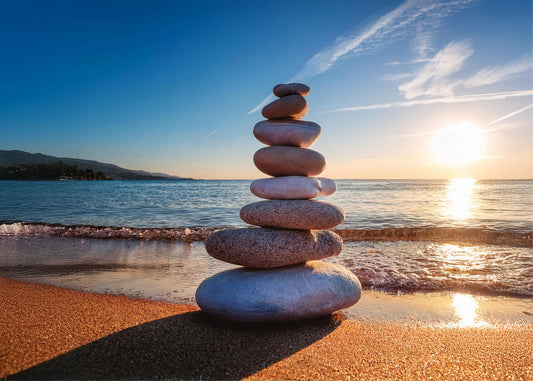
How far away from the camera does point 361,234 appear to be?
561 inches

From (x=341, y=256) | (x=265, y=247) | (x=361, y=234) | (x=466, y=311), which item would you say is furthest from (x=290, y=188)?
(x=361, y=234)

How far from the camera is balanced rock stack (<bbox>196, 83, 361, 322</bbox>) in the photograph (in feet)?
14.7

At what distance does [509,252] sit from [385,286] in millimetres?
5810

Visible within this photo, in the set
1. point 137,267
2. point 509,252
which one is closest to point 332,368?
point 137,267

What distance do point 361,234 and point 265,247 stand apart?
34.1ft

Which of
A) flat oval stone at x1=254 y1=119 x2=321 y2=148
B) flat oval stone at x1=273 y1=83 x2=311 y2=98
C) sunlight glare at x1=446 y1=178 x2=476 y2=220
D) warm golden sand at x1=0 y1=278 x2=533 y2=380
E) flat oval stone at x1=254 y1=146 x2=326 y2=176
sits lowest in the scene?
warm golden sand at x1=0 y1=278 x2=533 y2=380

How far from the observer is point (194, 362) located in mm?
3369

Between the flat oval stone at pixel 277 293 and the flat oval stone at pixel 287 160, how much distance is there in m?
1.55

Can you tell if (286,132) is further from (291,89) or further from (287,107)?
(291,89)

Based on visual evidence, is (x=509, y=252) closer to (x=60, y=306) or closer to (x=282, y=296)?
(x=282, y=296)

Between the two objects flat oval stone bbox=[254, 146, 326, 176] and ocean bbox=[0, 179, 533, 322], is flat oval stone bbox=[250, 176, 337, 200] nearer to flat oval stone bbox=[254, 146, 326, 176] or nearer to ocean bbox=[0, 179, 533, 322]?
flat oval stone bbox=[254, 146, 326, 176]

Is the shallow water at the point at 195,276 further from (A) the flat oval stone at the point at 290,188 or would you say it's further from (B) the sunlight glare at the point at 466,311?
(A) the flat oval stone at the point at 290,188

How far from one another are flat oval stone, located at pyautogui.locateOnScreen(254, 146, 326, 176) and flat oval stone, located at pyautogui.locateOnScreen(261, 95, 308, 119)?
0.61 m

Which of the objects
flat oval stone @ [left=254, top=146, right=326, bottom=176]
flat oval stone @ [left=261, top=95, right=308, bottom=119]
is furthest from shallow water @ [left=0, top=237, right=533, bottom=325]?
flat oval stone @ [left=261, top=95, right=308, bottom=119]
